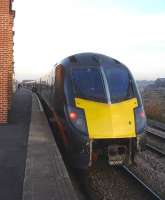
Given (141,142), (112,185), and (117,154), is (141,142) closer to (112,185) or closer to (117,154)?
(117,154)

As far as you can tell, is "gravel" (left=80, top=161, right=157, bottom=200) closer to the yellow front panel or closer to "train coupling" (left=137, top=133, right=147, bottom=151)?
"train coupling" (left=137, top=133, right=147, bottom=151)

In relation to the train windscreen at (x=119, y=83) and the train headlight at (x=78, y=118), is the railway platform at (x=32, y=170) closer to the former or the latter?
the train headlight at (x=78, y=118)

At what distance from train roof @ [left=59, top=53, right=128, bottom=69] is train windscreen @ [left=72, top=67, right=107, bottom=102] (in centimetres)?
22

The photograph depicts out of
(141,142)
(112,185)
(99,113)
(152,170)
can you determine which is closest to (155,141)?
(152,170)

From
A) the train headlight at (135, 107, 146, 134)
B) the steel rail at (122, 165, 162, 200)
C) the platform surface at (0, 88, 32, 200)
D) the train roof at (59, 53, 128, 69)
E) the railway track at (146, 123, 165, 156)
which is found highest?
the train roof at (59, 53, 128, 69)

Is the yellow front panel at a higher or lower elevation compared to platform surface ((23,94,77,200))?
higher

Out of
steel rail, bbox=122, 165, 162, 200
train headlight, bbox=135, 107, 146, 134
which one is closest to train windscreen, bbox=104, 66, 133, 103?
train headlight, bbox=135, 107, 146, 134

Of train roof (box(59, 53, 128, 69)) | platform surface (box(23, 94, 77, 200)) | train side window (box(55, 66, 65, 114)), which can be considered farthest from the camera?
train roof (box(59, 53, 128, 69))

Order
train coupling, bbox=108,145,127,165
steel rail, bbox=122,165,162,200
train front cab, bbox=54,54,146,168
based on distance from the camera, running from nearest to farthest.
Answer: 1. steel rail, bbox=122,165,162,200
2. train front cab, bbox=54,54,146,168
3. train coupling, bbox=108,145,127,165

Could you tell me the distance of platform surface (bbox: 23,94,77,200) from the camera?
7.02 metres

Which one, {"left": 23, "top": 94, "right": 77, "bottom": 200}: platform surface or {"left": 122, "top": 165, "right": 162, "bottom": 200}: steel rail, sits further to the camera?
{"left": 122, "top": 165, "right": 162, "bottom": 200}: steel rail

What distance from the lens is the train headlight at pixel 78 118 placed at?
994cm

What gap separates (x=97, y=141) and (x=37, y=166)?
63.0 inches

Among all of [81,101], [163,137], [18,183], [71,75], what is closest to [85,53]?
[71,75]
